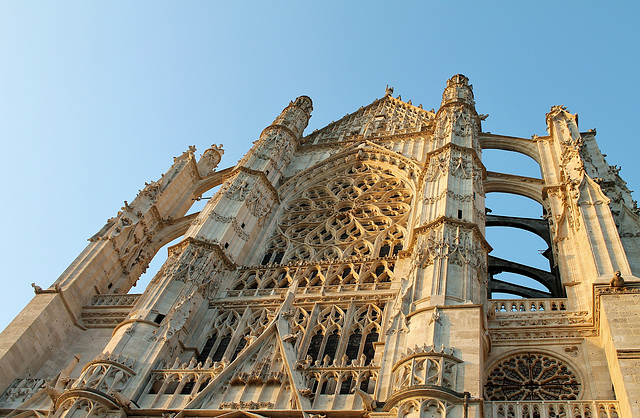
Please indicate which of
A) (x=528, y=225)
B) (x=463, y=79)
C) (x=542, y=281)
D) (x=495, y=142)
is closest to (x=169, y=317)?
(x=542, y=281)

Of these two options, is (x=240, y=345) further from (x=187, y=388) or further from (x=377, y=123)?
(x=377, y=123)

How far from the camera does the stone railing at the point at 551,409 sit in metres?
9.86

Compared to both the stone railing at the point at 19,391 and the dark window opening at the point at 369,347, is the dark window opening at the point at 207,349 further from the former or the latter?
the dark window opening at the point at 369,347

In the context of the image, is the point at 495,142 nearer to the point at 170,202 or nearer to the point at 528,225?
the point at 528,225

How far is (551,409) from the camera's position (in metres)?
10.2

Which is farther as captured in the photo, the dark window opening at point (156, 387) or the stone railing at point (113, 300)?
the stone railing at point (113, 300)

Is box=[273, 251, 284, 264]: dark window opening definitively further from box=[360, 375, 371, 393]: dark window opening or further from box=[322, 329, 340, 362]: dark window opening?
box=[360, 375, 371, 393]: dark window opening

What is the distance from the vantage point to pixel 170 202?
20.9 metres

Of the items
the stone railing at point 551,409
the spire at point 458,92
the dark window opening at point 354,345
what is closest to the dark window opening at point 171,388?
the dark window opening at point 354,345

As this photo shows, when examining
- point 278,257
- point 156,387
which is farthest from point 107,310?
point 278,257

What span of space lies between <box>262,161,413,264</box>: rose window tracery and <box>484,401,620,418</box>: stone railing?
6.95 m

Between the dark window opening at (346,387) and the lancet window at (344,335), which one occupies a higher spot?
the lancet window at (344,335)

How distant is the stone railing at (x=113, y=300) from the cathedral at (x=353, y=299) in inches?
2.2

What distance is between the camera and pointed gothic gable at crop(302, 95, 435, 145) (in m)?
24.9
